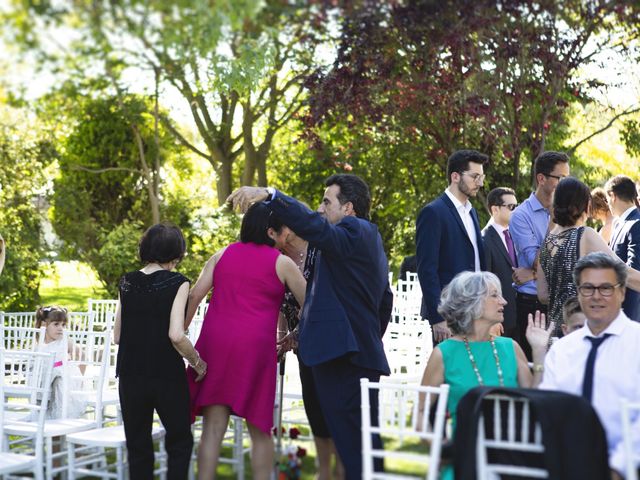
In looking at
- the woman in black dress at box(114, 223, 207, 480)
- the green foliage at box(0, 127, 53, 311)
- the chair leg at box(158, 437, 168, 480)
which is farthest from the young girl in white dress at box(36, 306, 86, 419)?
the green foliage at box(0, 127, 53, 311)

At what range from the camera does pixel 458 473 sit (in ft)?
11.0

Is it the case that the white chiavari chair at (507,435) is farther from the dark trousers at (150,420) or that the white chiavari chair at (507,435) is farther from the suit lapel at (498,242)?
the suit lapel at (498,242)

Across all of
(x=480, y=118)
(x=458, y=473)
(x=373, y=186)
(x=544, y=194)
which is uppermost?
(x=373, y=186)

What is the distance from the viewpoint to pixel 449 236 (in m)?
5.19

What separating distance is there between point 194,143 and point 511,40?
5.78 metres

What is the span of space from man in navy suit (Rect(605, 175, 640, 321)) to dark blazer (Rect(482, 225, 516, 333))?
77 centimetres

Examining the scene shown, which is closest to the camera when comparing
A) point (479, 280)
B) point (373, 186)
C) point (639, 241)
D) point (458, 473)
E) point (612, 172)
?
point (458, 473)

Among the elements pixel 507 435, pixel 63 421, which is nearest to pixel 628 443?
pixel 507 435

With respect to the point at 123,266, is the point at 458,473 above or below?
below

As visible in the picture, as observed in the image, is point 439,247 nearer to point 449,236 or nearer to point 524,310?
point 449,236

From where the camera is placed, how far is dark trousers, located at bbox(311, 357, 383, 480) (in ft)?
14.4

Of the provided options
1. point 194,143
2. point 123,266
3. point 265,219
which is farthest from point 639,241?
point 123,266

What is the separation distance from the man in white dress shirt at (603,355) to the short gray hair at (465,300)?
0.38m

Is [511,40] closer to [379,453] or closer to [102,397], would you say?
[379,453]
